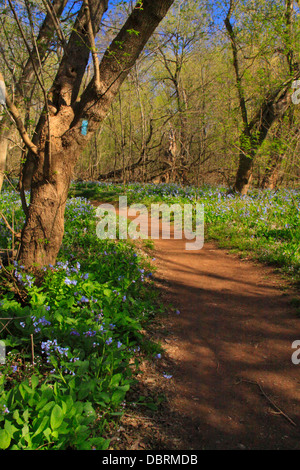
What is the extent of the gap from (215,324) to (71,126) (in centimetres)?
273

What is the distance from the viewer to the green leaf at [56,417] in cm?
195

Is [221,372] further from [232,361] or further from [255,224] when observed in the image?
[255,224]

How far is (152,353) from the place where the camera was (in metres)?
3.15

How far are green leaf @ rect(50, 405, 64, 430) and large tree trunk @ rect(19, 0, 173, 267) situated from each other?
2.05m

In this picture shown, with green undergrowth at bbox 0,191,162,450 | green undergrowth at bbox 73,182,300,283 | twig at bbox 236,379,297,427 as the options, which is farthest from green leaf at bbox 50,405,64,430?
green undergrowth at bbox 73,182,300,283

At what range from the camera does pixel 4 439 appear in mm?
1842

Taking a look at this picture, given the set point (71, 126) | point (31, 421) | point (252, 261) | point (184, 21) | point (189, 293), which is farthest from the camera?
point (184, 21)

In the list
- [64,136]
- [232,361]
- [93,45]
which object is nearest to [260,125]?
[93,45]

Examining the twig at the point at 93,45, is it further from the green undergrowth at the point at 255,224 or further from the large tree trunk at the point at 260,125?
the large tree trunk at the point at 260,125

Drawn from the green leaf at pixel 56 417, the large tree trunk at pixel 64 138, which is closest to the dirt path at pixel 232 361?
the green leaf at pixel 56 417

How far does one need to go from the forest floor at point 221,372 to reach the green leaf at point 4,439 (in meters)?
0.65
